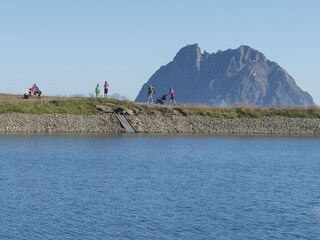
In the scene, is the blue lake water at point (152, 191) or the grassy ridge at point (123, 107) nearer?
the blue lake water at point (152, 191)

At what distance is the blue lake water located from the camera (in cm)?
3947

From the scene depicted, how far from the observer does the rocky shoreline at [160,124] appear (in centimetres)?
9788

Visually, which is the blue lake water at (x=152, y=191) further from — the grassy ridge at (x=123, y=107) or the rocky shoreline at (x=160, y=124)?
the grassy ridge at (x=123, y=107)

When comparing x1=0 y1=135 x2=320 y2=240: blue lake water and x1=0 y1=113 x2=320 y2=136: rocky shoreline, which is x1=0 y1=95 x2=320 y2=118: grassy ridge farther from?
x1=0 y1=135 x2=320 y2=240: blue lake water

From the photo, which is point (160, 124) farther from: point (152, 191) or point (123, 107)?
point (152, 191)

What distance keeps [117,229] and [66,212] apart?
5075 mm

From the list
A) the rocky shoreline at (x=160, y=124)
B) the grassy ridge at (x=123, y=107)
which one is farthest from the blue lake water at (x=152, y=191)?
the grassy ridge at (x=123, y=107)

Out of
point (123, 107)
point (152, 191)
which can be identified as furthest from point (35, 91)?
point (152, 191)

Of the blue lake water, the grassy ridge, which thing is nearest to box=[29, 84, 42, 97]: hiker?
the grassy ridge

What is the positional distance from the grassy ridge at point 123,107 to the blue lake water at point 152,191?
14.5 m

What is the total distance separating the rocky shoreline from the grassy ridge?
53.2 inches

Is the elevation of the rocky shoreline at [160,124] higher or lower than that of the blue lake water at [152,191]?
higher

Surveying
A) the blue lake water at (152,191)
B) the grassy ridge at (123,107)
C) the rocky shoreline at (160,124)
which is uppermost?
the grassy ridge at (123,107)

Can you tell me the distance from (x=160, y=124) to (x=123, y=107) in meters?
6.95
